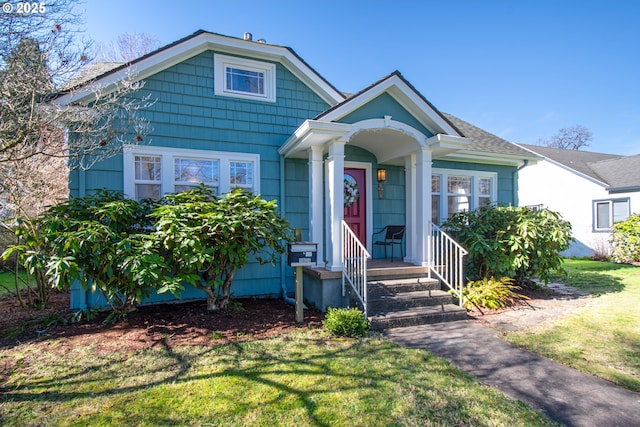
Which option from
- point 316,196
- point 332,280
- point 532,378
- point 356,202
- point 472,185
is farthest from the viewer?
point 472,185

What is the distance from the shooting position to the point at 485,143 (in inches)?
344

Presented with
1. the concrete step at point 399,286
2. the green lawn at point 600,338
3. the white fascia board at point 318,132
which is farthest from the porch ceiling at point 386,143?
the green lawn at point 600,338

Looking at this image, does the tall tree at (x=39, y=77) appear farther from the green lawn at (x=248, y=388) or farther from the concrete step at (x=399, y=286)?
the concrete step at (x=399, y=286)

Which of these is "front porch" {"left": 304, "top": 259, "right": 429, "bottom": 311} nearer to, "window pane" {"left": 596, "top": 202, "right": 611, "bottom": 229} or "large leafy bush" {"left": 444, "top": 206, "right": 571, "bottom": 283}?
"large leafy bush" {"left": 444, "top": 206, "right": 571, "bottom": 283}

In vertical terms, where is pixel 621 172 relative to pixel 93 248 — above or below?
above

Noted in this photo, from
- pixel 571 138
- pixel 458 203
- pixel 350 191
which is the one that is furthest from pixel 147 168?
pixel 571 138

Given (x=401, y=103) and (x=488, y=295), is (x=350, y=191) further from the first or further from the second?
(x=488, y=295)

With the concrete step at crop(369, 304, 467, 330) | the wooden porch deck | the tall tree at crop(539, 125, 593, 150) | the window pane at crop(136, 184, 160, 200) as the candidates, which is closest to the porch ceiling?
the wooden porch deck

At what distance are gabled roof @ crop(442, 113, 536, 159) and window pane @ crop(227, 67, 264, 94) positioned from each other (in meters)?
4.18

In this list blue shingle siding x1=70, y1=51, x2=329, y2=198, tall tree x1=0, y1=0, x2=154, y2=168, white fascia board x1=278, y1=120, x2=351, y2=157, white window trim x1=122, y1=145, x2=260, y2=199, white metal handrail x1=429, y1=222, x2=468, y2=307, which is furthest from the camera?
blue shingle siding x1=70, y1=51, x2=329, y2=198

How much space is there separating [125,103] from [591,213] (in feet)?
56.2

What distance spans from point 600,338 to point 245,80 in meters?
6.96

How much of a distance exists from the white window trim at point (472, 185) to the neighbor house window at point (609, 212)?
26.4ft

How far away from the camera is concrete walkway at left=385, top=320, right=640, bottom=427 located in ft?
8.14
